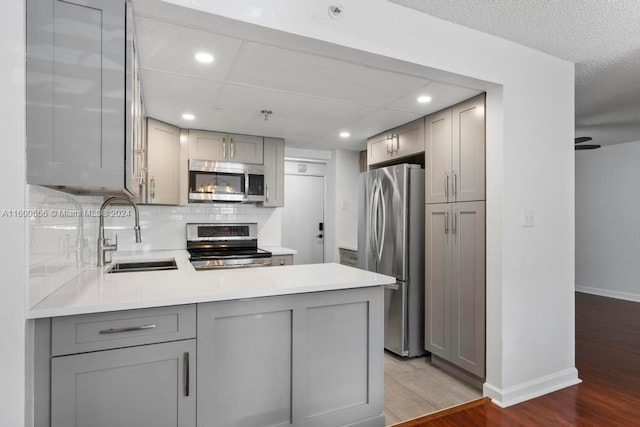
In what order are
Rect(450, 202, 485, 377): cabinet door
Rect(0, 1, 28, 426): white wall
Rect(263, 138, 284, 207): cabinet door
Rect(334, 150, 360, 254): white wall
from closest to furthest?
1. Rect(0, 1, 28, 426): white wall
2. Rect(450, 202, 485, 377): cabinet door
3. Rect(263, 138, 284, 207): cabinet door
4. Rect(334, 150, 360, 254): white wall

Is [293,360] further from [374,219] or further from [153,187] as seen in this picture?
[153,187]

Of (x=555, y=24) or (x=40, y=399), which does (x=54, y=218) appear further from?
(x=555, y=24)

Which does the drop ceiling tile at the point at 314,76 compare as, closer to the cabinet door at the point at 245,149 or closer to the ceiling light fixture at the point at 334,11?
the ceiling light fixture at the point at 334,11

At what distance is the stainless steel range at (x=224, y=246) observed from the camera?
343cm

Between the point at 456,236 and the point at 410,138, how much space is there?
108 cm

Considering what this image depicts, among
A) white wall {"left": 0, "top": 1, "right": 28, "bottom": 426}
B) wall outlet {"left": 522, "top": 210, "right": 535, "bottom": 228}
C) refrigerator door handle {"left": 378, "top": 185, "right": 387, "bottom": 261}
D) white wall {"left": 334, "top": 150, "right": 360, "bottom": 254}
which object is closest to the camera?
white wall {"left": 0, "top": 1, "right": 28, "bottom": 426}

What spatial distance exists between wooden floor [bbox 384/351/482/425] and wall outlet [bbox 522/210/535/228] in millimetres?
1243

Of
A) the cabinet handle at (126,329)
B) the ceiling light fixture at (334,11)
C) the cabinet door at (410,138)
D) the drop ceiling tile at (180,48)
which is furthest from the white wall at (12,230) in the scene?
the cabinet door at (410,138)

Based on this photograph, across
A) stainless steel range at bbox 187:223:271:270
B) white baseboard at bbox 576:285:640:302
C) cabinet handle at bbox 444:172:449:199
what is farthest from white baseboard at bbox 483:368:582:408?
white baseboard at bbox 576:285:640:302

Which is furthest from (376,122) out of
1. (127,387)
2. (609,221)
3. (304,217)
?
(609,221)

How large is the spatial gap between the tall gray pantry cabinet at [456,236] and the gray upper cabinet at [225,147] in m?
1.87

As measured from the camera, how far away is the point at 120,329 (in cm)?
142

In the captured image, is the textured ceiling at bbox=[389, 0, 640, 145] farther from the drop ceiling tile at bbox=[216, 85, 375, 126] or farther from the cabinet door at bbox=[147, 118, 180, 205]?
the cabinet door at bbox=[147, 118, 180, 205]

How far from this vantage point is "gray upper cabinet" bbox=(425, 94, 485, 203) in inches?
99.9
